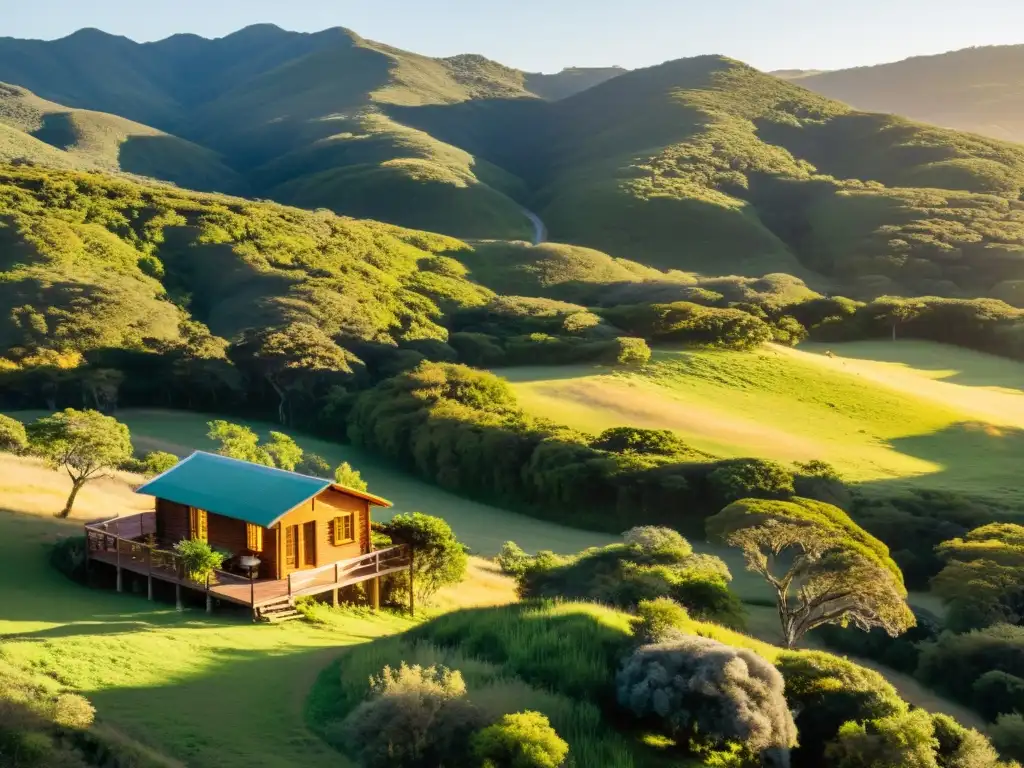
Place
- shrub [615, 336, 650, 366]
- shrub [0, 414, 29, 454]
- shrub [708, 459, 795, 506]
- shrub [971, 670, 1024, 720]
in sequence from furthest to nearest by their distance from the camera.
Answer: shrub [615, 336, 650, 366], shrub [708, 459, 795, 506], shrub [0, 414, 29, 454], shrub [971, 670, 1024, 720]

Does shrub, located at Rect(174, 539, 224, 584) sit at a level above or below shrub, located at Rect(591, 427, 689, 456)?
above

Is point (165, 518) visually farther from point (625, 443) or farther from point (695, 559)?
point (625, 443)

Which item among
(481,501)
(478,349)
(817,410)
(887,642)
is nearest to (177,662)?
(887,642)

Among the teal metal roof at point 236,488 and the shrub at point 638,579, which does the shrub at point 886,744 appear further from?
the teal metal roof at point 236,488

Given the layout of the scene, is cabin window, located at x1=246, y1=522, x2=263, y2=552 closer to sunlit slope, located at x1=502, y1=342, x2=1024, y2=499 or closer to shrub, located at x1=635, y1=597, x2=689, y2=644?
shrub, located at x1=635, y1=597, x2=689, y2=644

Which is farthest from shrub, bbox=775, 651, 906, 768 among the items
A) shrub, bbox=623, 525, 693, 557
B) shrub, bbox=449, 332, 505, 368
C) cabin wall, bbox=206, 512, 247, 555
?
shrub, bbox=449, 332, 505, 368

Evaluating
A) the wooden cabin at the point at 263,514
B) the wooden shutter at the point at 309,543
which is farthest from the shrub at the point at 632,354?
the wooden shutter at the point at 309,543

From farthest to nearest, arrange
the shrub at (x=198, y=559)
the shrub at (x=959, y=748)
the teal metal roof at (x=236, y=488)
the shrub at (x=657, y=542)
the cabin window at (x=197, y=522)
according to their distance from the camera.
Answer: the shrub at (x=657, y=542)
the cabin window at (x=197, y=522)
the teal metal roof at (x=236, y=488)
the shrub at (x=198, y=559)
the shrub at (x=959, y=748)
